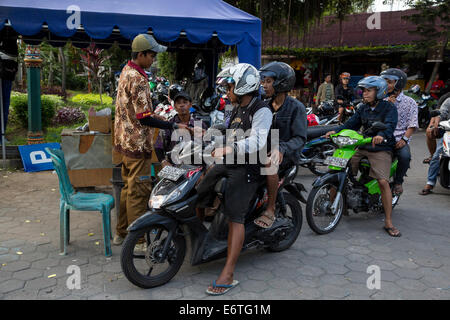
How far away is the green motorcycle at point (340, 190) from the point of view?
4.42 metres

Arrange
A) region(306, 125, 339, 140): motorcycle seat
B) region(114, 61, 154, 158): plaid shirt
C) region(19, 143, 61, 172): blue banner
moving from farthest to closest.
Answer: region(19, 143, 61, 172): blue banner → region(306, 125, 339, 140): motorcycle seat → region(114, 61, 154, 158): plaid shirt

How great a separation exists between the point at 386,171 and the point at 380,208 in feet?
2.15

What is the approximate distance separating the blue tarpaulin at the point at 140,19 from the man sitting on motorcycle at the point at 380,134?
2413 mm

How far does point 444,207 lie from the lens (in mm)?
5645

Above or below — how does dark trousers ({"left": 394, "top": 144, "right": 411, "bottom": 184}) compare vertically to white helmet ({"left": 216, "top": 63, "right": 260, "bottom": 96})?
below

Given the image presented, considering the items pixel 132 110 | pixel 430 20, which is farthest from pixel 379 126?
pixel 430 20

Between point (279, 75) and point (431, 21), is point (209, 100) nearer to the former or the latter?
point (279, 75)

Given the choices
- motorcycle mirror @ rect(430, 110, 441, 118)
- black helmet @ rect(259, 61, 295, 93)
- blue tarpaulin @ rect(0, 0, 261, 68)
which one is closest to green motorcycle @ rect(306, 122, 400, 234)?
black helmet @ rect(259, 61, 295, 93)

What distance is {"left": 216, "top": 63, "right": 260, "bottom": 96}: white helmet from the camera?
3.11 m

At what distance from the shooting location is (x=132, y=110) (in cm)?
379

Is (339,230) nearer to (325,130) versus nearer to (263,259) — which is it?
(263,259)

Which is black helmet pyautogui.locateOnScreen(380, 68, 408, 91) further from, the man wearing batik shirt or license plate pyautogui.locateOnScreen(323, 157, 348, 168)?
license plate pyautogui.locateOnScreen(323, 157, 348, 168)

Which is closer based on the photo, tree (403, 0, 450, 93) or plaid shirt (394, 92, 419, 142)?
plaid shirt (394, 92, 419, 142)

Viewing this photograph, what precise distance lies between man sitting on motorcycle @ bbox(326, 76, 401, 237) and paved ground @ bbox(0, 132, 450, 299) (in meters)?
0.44
